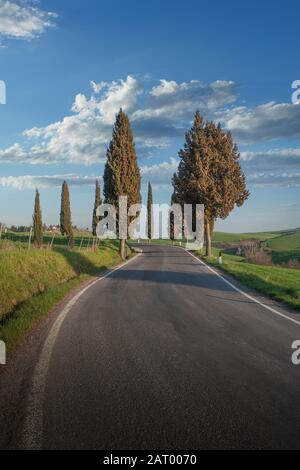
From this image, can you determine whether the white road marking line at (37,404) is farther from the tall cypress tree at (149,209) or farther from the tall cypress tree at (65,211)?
the tall cypress tree at (149,209)

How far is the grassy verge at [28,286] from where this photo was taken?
27.2ft

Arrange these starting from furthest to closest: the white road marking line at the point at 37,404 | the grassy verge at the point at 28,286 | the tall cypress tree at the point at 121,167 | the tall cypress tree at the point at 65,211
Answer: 1. the tall cypress tree at the point at 65,211
2. the tall cypress tree at the point at 121,167
3. the grassy verge at the point at 28,286
4. the white road marking line at the point at 37,404

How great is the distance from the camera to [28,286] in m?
13.5

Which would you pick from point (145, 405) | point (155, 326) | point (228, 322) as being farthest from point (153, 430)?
point (228, 322)

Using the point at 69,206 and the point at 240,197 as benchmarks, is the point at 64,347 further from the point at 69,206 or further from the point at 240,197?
the point at 69,206

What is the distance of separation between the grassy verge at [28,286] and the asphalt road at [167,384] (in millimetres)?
921

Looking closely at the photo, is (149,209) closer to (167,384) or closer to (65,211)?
(65,211)

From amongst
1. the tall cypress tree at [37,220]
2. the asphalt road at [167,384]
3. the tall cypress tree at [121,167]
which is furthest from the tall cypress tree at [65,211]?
the asphalt road at [167,384]

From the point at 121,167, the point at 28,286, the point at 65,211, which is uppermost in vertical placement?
the point at 121,167

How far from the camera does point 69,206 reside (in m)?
64.9

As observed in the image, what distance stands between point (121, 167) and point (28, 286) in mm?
24812

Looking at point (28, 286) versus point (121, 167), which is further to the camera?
point (121, 167)

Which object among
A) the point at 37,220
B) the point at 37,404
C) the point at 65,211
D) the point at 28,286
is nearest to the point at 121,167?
the point at 37,220

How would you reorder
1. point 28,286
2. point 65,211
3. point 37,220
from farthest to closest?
point 65,211 < point 37,220 < point 28,286
